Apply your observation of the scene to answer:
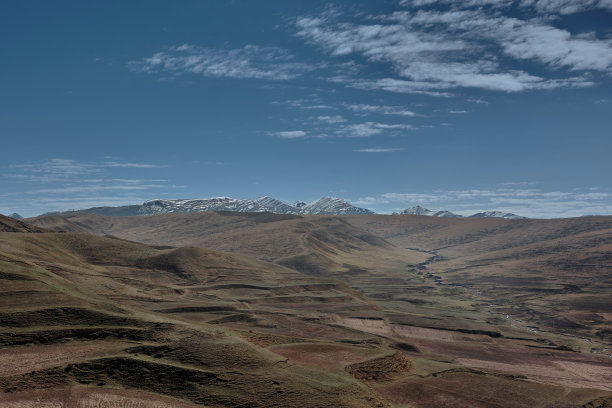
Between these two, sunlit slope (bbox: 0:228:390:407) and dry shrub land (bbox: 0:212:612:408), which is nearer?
sunlit slope (bbox: 0:228:390:407)

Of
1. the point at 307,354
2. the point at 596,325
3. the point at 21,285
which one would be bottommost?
the point at 596,325

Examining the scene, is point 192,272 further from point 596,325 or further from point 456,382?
point 596,325

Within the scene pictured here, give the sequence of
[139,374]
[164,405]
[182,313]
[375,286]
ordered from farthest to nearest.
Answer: [375,286] → [182,313] → [139,374] → [164,405]

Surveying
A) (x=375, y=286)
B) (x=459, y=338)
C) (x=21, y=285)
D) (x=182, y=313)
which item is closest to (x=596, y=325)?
(x=459, y=338)

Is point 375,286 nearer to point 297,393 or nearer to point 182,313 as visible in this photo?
point 182,313

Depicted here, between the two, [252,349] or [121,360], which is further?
[252,349]

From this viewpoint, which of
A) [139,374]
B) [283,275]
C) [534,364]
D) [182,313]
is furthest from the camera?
[283,275]

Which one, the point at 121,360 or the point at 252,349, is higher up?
the point at 121,360

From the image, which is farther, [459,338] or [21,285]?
[459,338]

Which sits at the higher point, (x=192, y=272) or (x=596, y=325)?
(x=192, y=272)

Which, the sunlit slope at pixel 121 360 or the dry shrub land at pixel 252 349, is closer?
the sunlit slope at pixel 121 360
